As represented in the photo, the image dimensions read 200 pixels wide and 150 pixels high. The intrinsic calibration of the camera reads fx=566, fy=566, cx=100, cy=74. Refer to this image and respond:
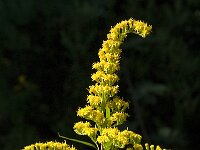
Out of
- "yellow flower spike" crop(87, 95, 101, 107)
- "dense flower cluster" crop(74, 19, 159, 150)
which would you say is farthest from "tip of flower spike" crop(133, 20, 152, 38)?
"yellow flower spike" crop(87, 95, 101, 107)

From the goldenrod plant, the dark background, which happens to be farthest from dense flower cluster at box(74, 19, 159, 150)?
the dark background

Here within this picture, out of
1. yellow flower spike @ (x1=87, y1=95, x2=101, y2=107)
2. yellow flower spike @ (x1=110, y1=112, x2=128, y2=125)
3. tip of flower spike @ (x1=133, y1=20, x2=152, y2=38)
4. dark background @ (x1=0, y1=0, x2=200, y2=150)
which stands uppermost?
dark background @ (x1=0, y1=0, x2=200, y2=150)

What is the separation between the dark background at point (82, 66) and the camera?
627cm

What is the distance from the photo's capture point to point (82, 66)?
254 inches

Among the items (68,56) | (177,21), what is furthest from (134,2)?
(68,56)

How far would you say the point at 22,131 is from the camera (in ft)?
18.7

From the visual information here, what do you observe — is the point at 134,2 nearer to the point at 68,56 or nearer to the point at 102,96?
the point at 68,56

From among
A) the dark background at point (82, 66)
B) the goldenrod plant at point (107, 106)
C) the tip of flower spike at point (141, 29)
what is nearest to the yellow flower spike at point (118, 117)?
the goldenrod plant at point (107, 106)

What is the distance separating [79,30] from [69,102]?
887mm

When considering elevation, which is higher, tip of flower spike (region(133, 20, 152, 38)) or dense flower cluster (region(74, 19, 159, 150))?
tip of flower spike (region(133, 20, 152, 38))

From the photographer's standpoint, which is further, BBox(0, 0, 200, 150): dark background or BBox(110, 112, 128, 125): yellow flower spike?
BBox(0, 0, 200, 150): dark background

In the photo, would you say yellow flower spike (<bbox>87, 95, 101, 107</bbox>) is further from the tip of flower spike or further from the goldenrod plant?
the tip of flower spike

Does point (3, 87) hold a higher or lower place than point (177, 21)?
lower

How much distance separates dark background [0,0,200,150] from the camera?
627 cm
